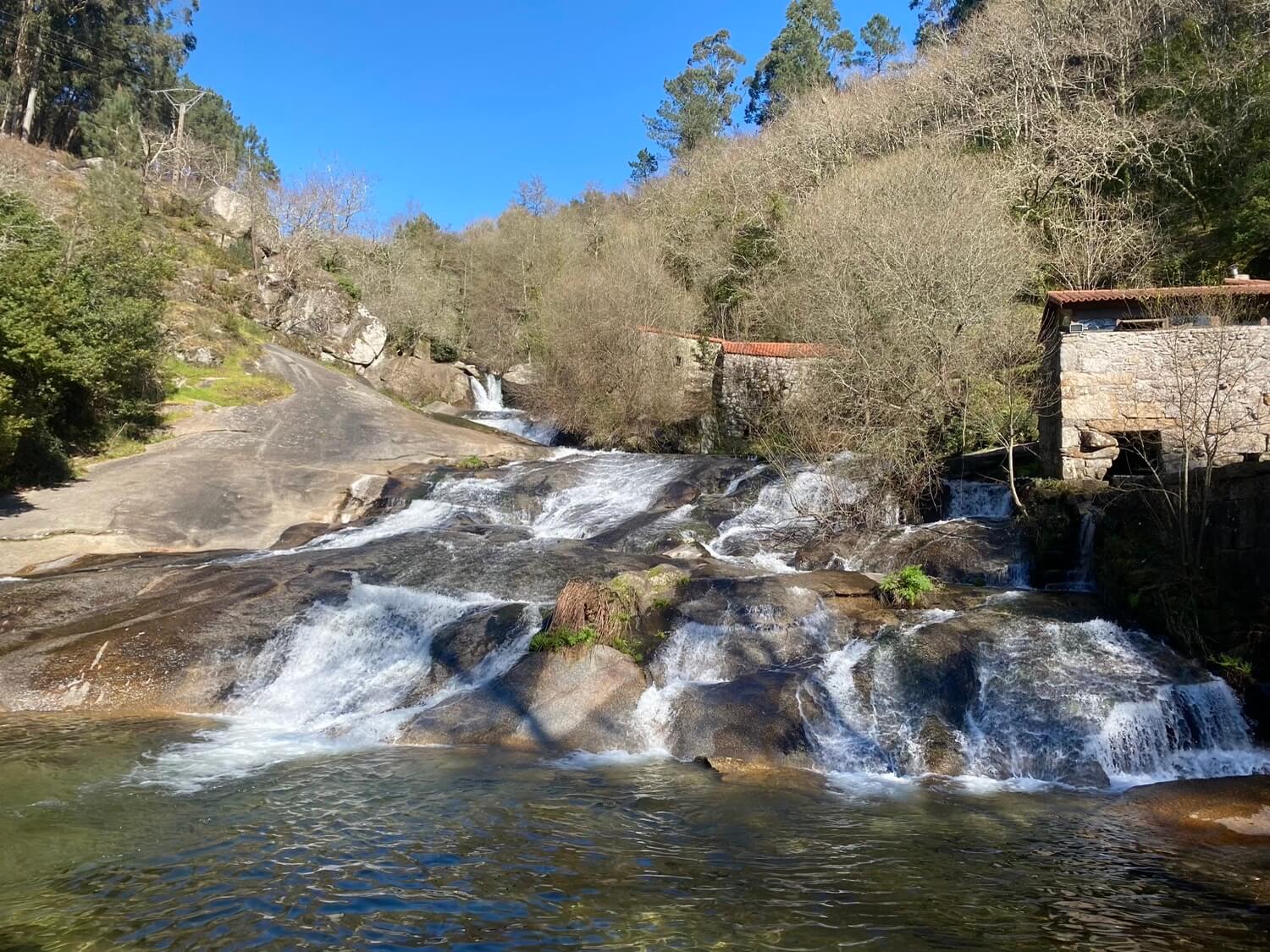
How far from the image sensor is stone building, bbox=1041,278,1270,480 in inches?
515

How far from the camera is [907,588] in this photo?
1188 centimetres

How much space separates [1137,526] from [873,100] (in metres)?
27.1

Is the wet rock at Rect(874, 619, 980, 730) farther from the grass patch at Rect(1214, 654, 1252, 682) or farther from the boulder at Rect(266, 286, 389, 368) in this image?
the boulder at Rect(266, 286, 389, 368)

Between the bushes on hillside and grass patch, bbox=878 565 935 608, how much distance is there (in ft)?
51.6

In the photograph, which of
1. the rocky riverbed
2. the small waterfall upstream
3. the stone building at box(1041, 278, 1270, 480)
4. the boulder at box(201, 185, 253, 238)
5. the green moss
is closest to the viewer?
the rocky riverbed

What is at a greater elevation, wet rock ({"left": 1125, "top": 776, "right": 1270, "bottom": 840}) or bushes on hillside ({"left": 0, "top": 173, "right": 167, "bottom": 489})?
bushes on hillside ({"left": 0, "top": 173, "right": 167, "bottom": 489})

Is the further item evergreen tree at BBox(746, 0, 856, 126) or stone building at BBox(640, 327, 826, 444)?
evergreen tree at BBox(746, 0, 856, 126)

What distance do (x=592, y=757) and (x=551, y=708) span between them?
1025 millimetres

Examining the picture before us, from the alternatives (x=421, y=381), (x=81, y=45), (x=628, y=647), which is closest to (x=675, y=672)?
(x=628, y=647)

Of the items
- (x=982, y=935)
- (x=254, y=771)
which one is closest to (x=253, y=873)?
(x=254, y=771)

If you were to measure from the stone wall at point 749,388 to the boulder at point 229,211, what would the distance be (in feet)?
79.8

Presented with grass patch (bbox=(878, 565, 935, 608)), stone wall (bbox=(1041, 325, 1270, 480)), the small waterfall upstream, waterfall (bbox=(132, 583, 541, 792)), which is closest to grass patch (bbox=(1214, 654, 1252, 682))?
grass patch (bbox=(878, 565, 935, 608))

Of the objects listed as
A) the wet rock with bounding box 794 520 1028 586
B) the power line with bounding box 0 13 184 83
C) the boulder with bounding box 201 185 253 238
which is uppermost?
the power line with bounding box 0 13 184 83

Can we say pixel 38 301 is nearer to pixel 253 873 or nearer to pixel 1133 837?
pixel 253 873
